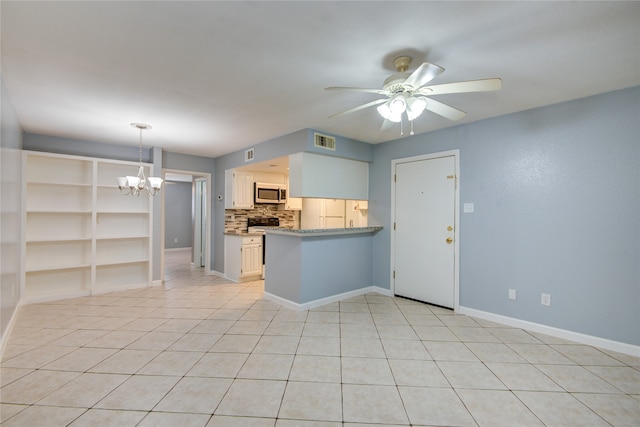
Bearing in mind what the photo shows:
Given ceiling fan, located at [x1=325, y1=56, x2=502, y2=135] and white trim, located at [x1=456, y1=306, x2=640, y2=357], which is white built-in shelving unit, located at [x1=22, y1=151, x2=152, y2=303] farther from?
white trim, located at [x1=456, y1=306, x2=640, y2=357]

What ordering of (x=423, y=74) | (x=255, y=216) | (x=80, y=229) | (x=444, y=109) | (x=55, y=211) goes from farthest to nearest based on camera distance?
(x=255, y=216) → (x=80, y=229) → (x=55, y=211) → (x=444, y=109) → (x=423, y=74)

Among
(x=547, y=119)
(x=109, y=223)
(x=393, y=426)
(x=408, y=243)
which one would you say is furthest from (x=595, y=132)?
(x=109, y=223)

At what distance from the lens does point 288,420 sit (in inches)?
69.2

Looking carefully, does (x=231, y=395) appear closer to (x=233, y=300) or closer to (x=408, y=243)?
(x=233, y=300)

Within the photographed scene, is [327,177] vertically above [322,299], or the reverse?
[327,177]

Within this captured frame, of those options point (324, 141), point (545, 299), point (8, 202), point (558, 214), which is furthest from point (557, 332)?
point (8, 202)

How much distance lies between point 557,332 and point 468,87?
2.73m

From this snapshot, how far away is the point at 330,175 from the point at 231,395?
3.02 meters

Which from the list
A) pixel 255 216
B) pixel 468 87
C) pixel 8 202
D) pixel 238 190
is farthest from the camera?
pixel 255 216

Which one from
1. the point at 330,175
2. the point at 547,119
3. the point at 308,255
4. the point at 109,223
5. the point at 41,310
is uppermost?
the point at 547,119

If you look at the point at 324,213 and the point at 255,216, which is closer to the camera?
the point at 324,213

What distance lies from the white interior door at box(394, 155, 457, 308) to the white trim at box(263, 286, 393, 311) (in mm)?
343

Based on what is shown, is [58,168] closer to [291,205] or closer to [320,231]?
[291,205]

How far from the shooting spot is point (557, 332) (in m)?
2.95
